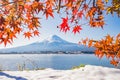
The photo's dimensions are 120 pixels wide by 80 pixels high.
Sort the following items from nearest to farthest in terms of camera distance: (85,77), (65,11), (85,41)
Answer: (65,11) < (85,41) < (85,77)

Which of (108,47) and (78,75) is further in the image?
(78,75)

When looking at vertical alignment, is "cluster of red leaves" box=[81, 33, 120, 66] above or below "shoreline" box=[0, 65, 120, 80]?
above

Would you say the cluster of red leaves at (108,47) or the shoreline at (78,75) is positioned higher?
the cluster of red leaves at (108,47)

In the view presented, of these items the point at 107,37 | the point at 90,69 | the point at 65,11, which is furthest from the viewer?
the point at 90,69

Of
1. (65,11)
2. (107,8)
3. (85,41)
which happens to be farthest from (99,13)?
(85,41)

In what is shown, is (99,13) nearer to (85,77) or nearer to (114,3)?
(114,3)

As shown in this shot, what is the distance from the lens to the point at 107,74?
8555 millimetres

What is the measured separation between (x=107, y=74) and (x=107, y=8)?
11.2ft

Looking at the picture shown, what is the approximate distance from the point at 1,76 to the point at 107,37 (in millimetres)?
4488

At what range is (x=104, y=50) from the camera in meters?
6.70

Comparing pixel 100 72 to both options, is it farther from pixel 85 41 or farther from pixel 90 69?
pixel 85 41

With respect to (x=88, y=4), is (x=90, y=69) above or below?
below

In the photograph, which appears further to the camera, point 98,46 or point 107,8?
point 98,46

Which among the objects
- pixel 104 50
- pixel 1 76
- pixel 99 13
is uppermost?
pixel 99 13
